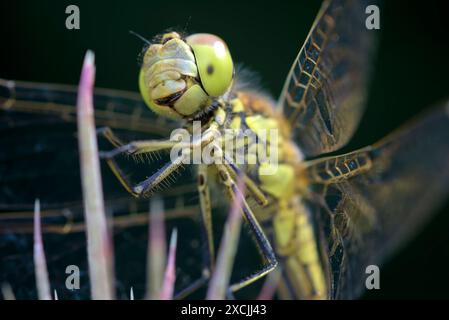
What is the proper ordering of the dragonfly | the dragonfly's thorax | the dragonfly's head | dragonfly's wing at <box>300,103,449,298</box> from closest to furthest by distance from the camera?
dragonfly's wing at <box>300,103,449,298</box>, the dragonfly, the dragonfly's head, the dragonfly's thorax

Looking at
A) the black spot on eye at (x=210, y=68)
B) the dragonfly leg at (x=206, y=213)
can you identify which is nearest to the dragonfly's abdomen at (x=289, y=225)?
the dragonfly leg at (x=206, y=213)

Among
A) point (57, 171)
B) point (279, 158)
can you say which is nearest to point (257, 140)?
point (279, 158)

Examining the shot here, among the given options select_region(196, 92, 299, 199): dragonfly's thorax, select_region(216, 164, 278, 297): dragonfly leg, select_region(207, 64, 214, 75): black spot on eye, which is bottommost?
select_region(216, 164, 278, 297): dragonfly leg

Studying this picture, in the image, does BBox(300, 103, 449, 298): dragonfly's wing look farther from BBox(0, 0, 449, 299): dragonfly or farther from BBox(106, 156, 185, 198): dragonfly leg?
BBox(106, 156, 185, 198): dragonfly leg

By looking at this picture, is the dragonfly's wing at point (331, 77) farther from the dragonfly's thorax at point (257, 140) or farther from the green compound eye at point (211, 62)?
the green compound eye at point (211, 62)

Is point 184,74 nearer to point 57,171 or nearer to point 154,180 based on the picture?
point 154,180

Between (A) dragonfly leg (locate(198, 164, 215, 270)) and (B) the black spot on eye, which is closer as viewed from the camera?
(B) the black spot on eye

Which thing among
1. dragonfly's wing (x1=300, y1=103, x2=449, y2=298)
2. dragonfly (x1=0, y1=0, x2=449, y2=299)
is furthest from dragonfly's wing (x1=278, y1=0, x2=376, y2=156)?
dragonfly's wing (x1=300, y1=103, x2=449, y2=298)

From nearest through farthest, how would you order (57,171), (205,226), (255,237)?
1. (255,237)
2. (205,226)
3. (57,171)
